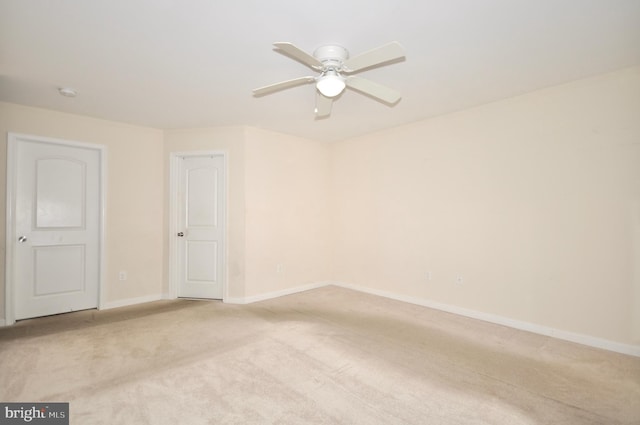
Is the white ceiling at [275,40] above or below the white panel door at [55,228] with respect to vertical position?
above

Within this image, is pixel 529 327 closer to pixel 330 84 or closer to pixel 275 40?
pixel 330 84

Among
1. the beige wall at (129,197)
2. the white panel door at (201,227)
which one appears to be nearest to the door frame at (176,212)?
the white panel door at (201,227)

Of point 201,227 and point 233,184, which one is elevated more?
point 233,184

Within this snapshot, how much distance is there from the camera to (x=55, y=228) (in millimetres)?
3645

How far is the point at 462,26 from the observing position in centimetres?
207

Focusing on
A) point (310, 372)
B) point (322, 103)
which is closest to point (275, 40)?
point (322, 103)

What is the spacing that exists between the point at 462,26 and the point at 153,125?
392 centimetres

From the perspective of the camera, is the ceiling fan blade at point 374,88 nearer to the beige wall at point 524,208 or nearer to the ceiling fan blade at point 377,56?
the ceiling fan blade at point 377,56

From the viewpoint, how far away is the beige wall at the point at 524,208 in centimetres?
271

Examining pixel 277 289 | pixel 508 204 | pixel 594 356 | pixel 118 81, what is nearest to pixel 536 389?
pixel 594 356

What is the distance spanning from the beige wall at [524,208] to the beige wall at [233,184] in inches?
78.9

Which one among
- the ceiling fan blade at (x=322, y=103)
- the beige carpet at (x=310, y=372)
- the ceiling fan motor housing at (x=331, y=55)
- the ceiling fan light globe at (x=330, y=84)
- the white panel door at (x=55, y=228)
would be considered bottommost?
the beige carpet at (x=310, y=372)

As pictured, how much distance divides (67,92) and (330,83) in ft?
9.03

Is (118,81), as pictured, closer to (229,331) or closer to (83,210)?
(83,210)
